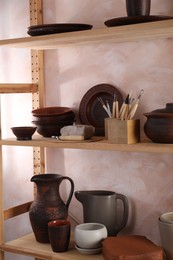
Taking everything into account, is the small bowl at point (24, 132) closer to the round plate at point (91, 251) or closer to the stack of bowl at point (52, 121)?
the stack of bowl at point (52, 121)

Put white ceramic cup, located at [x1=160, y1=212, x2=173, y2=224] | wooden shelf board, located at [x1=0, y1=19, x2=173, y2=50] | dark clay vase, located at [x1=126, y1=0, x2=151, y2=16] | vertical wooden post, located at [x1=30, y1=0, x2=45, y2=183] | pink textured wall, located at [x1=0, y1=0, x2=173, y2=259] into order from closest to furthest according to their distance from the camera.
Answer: wooden shelf board, located at [x1=0, y1=19, x2=173, y2=50] → dark clay vase, located at [x1=126, y1=0, x2=151, y2=16] → white ceramic cup, located at [x1=160, y1=212, x2=173, y2=224] → pink textured wall, located at [x1=0, y1=0, x2=173, y2=259] → vertical wooden post, located at [x1=30, y1=0, x2=45, y2=183]

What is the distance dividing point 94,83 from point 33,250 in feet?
2.56

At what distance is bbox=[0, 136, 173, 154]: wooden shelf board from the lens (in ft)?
5.68

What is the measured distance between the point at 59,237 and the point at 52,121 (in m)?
0.49

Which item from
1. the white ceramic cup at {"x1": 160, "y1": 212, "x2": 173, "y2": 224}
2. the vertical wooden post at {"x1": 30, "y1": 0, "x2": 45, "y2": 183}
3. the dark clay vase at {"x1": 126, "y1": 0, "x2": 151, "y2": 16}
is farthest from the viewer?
the vertical wooden post at {"x1": 30, "y1": 0, "x2": 45, "y2": 183}

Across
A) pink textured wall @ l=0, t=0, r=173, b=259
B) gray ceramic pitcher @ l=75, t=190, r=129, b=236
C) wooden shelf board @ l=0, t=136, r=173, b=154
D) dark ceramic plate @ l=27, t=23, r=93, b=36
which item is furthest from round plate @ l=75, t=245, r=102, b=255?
dark ceramic plate @ l=27, t=23, r=93, b=36

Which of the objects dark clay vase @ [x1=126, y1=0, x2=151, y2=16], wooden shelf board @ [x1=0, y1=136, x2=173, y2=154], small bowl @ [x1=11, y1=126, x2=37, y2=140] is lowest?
wooden shelf board @ [x1=0, y1=136, x2=173, y2=154]

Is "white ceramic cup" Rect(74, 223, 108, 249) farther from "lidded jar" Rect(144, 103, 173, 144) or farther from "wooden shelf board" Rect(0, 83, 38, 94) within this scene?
"wooden shelf board" Rect(0, 83, 38, 94)

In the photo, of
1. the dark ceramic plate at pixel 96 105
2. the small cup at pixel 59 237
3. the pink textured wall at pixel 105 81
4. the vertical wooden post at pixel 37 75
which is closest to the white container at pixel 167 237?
the pink textured wall at pixel 105 81

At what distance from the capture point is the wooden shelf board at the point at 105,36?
66.1 inches

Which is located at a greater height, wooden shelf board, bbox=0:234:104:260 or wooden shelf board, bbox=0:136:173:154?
wooden shelf board, bbox=0:136:173:154

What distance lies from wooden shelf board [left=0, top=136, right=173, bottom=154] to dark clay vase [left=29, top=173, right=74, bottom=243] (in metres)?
0.18

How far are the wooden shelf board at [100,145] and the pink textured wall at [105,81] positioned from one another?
23cm

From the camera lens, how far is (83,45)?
7.33 ft
